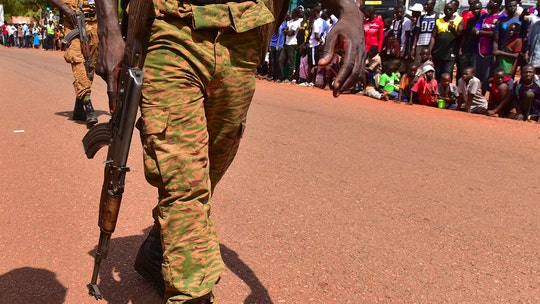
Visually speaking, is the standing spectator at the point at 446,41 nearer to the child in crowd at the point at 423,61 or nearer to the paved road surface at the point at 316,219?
the child in crowd at the point at 423,61

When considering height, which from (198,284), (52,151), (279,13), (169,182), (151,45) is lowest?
(52,151)

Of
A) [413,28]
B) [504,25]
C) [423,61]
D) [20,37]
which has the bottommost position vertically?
[20,37]

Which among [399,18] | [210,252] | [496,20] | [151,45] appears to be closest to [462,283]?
[210,252]

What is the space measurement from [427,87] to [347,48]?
29.4ft

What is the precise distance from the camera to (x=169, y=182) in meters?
1.99

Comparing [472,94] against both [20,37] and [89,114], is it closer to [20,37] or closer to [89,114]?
[89,114]

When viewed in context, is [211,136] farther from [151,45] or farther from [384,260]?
[384,260]

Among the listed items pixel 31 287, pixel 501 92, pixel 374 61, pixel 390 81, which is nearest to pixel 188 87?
pixel 31 287

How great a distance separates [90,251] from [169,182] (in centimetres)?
144

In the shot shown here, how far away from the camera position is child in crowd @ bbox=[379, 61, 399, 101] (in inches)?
456

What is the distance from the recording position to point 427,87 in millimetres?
10664

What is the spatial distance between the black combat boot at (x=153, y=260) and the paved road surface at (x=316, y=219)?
0.21 feet

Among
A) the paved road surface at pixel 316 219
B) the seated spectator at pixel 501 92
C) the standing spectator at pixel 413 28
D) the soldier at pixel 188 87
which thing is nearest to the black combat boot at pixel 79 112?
the paved road surface at pixel 316 219

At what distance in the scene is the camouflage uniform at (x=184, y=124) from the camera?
200 cm
